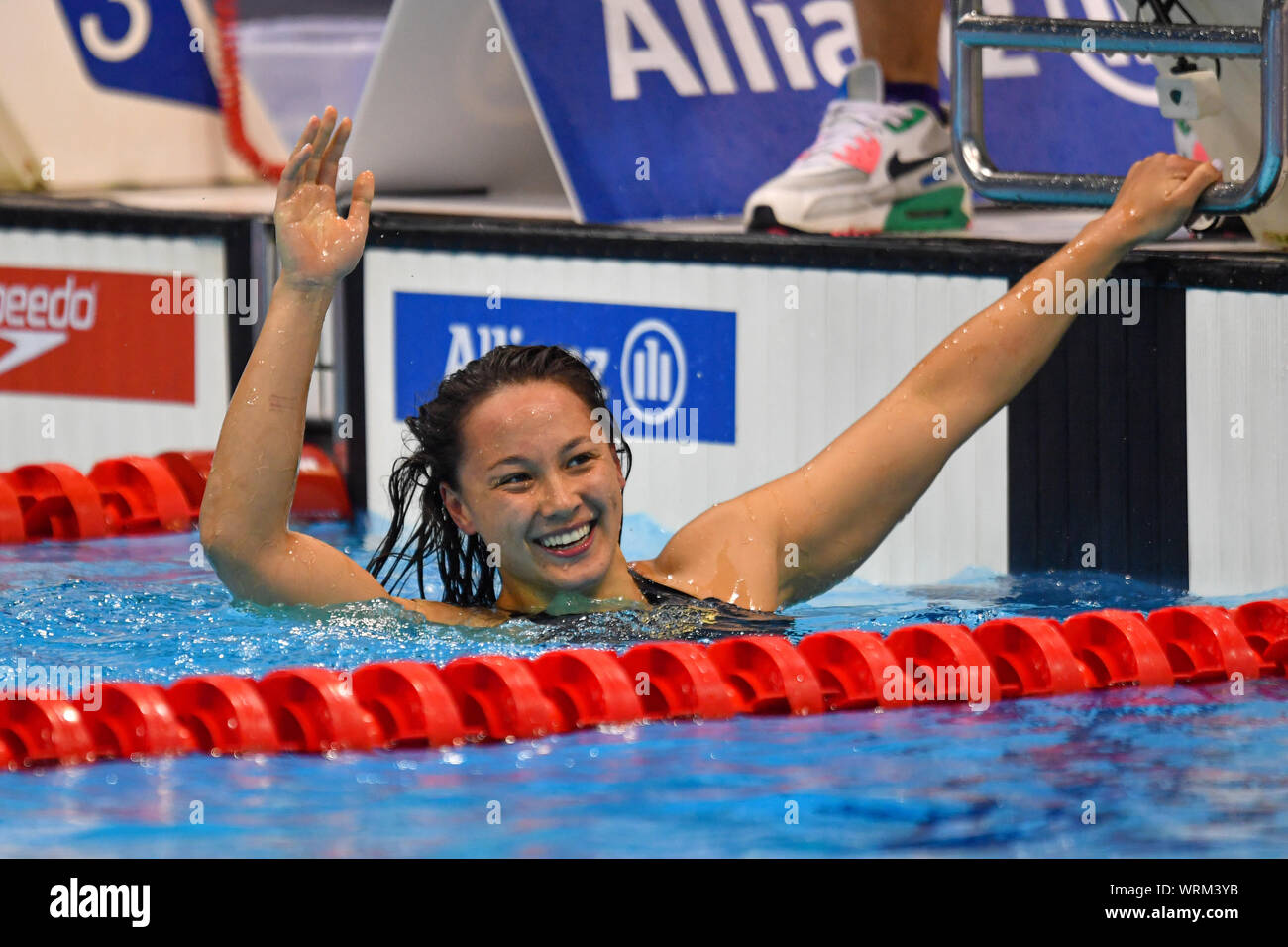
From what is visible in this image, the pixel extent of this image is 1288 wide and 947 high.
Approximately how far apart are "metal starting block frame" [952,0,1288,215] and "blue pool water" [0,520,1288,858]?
2.80 ft

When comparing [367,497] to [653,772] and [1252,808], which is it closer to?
[653,772]

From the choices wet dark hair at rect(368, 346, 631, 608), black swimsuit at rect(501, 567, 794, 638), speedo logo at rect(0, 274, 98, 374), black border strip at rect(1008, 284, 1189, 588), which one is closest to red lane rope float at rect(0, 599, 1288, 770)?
black swimsuit at rect(501, 567, 794, 638)

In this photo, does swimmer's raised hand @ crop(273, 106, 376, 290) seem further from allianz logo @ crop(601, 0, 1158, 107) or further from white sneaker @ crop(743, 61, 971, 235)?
allianz logo @ crop(601, 0, 1158, 107)

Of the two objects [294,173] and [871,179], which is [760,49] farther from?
[294,173]

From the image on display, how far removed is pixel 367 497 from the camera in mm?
5383

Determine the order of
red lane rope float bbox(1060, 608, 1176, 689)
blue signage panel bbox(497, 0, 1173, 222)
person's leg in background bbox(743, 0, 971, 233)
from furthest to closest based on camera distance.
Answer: blue signage panel bbox(497, 0, 1173, 222) → person's leg in background bbox(743, 0, 971, 233) → red lane rope float bbox(1060, 608, 1176, 689)

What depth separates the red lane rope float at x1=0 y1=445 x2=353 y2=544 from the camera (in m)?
4.96

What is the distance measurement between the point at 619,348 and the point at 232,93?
277 centimetres

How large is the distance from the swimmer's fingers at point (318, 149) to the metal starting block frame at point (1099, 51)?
1.30 metres

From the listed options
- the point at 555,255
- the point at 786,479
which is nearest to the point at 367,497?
the point at 555,255

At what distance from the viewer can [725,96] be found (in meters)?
5.58

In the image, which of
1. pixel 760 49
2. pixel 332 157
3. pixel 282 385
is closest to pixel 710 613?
pixel 282 385
